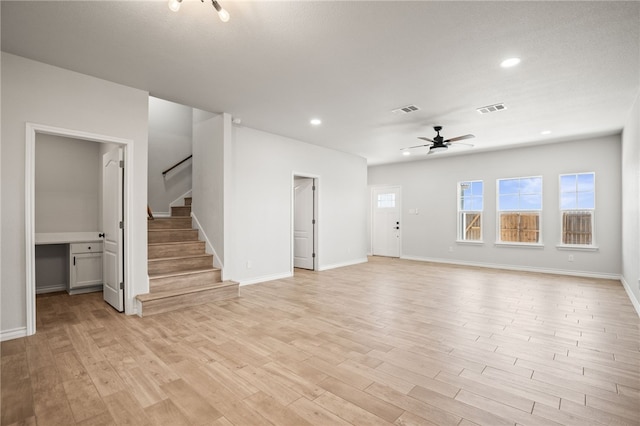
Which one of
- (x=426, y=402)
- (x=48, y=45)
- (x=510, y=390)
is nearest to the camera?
(x=426, y=402)

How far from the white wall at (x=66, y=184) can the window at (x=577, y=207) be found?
9.23 metres

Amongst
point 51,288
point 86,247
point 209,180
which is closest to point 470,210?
point 209,180

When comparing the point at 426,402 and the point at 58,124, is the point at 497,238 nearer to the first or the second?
the point at 426,402

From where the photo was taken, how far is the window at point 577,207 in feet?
21.3

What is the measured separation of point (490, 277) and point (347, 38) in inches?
224

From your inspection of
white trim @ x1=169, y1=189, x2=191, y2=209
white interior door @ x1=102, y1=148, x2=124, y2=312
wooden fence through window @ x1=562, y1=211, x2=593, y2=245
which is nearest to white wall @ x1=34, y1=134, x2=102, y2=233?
white interior door @ x1=102, y1=148, x2=124, y2=312

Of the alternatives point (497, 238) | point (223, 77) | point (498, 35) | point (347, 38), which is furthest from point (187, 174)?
point (497, 238)

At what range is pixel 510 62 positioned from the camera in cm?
327

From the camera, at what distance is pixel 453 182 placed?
8.41 m

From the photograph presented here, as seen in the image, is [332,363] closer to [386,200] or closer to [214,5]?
[214,5]

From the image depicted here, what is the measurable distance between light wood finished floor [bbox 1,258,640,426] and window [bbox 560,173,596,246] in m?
2.28

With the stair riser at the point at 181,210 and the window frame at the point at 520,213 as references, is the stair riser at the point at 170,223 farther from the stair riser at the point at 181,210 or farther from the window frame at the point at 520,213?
the window frame at the point at 520,213

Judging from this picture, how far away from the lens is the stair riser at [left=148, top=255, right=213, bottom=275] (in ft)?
14.9

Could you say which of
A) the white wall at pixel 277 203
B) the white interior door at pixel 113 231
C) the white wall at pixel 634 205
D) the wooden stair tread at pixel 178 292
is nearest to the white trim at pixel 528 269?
the white wall at pixel 634 205
